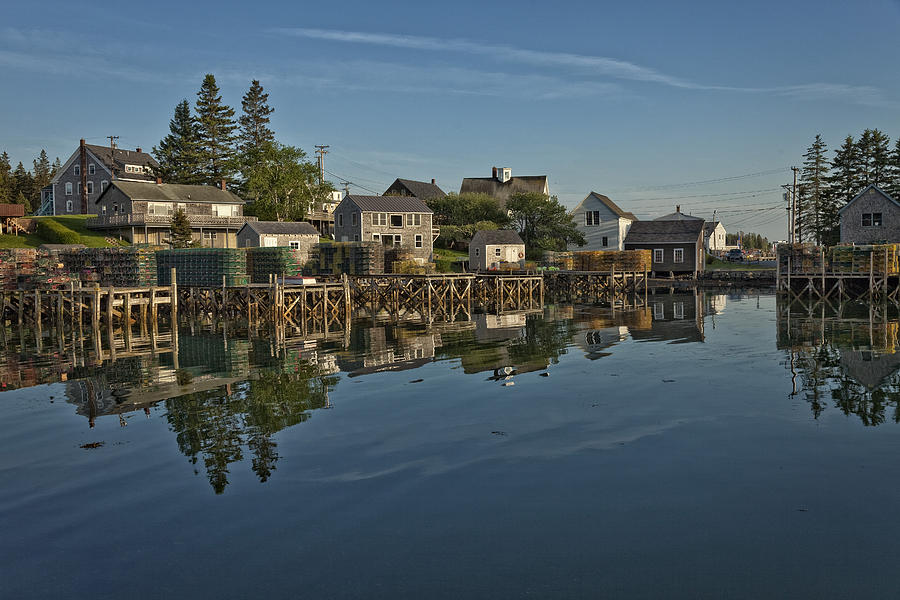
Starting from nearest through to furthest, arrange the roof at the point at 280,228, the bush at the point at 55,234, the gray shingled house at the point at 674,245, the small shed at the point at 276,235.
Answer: the small shed at the point at 276,235 < the roof at the point at 280,228 < the bush at the point at 55,234 < the gray shingled house at the point at 674,245

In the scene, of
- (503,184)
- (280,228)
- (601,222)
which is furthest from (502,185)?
(280,228)

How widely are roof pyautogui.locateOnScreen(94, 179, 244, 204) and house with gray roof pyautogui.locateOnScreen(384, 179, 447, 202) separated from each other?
2328 centimetres

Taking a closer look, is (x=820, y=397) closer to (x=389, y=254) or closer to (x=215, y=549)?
(x=215, y=549)

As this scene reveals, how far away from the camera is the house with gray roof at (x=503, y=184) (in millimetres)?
96938

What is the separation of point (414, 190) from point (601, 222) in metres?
27.7

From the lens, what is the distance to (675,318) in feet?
124

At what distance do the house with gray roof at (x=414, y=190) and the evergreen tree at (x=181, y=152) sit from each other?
79.5 ft

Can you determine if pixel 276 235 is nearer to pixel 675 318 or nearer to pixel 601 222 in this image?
pixel 601 222

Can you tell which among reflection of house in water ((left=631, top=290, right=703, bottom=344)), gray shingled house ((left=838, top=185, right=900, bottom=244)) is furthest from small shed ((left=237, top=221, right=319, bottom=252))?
gray shingled house ((left=838, top=185, right=900, bottom=244))

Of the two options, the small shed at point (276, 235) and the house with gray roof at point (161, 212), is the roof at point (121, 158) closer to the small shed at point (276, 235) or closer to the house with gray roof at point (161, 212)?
the house with gray roof at point (161, 212)

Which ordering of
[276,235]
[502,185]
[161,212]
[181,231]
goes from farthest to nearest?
[502,185], [161,212], [181,231], [276,235]

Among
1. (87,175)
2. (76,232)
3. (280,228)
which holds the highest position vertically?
(87,175)

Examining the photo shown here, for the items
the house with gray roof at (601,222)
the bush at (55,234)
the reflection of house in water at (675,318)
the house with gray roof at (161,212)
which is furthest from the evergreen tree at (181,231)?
the reflection of house in water at (675,318)

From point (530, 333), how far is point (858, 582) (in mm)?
23747
